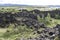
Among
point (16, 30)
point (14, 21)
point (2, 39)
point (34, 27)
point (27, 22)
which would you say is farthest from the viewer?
point (14, 21)

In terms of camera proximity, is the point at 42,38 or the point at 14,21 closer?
the point at 42,38

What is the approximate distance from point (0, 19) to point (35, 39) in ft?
68.2

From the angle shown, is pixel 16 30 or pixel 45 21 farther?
pixel 45 21

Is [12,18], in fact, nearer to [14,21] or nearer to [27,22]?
[14,21]

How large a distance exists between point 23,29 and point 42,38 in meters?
9.39

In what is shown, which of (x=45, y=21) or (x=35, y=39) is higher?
(x=35, y=39)

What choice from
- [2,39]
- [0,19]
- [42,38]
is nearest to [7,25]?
[0,19]

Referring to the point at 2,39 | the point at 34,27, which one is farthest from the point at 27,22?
the point at 2,39

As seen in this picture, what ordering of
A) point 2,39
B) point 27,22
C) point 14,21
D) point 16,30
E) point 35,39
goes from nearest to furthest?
point 35,39
point 2,39
point 16,30
point 27,22
point 14,21

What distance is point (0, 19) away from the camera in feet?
162

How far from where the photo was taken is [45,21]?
5122 cm

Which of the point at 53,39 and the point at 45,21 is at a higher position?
the point at 53,39

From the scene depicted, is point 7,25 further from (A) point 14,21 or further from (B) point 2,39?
(B) point 2,39

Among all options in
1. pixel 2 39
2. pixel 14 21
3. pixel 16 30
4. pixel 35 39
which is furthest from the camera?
pixel 14 21
